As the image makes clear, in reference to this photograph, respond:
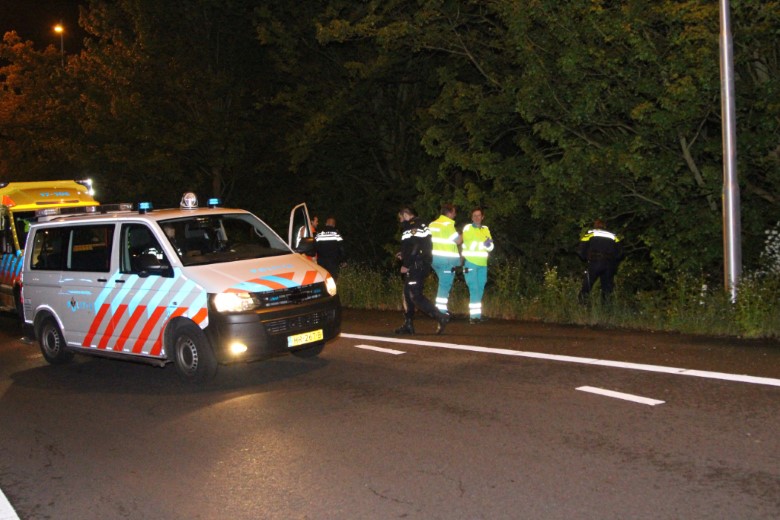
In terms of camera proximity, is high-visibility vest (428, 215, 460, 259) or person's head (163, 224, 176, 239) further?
high-visibility vest (428, 215, 460, 259)

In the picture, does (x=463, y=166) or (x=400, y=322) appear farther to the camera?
(x=463, y=166)

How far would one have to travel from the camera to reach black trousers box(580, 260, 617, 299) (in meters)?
15.1

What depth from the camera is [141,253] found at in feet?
33.4

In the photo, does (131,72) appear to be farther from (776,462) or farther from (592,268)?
(776,462)

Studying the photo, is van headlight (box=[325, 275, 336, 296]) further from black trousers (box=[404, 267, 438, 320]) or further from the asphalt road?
black trousers (box=[404, 267, 438, 320])

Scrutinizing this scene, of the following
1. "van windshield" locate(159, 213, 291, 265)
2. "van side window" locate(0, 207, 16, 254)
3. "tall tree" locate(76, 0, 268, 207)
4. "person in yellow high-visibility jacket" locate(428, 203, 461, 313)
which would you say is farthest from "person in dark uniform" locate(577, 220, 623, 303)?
"tall tree" locate(76, 0, 268, 207)

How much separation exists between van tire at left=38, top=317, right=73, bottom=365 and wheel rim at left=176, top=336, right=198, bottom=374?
2.33 metres

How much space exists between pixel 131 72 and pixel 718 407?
29.8 meters

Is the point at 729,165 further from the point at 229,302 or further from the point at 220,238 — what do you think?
the point at 229,302

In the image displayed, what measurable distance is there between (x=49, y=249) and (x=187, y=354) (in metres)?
3.08

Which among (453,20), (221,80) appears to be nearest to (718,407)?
(453,20)

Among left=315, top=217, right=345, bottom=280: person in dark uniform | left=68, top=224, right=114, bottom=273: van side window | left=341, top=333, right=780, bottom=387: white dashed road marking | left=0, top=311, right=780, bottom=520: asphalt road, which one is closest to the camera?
left=0, top=311, right=780, bottom=520: asphalt road

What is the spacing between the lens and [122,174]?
36.4 meters

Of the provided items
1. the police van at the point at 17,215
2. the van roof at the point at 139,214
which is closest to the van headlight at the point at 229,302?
the van roof at the point at 139,214
